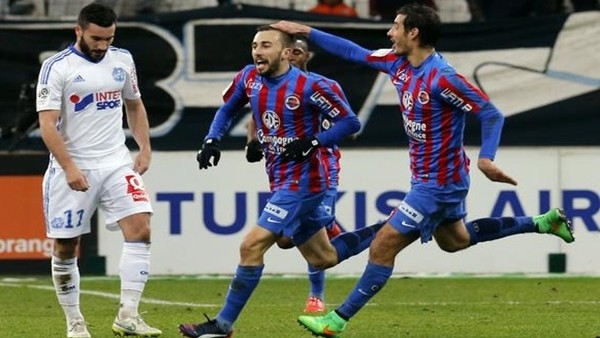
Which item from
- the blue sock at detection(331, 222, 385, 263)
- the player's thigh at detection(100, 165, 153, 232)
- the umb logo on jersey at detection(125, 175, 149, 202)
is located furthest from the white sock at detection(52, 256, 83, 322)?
the blue sock at detection(331, 222, 385, 263)

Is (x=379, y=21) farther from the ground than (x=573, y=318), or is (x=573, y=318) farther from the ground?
(x=379, y=21)

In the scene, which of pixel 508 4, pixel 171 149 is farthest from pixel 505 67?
pixel 171 149

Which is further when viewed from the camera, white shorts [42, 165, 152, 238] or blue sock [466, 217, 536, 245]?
blue sock [466, 217, 536, 245]

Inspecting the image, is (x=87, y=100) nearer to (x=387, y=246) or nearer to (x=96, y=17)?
(x=96, y=17)

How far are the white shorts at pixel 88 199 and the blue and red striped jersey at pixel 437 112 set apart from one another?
5.47ft

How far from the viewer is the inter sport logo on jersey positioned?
934 centimetres

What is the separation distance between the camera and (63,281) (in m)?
9.48

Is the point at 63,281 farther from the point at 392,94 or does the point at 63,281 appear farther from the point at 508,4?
the point at 508,4

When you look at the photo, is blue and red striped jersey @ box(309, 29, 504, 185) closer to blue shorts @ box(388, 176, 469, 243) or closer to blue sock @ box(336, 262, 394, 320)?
blue shorts @ box(388, 176, 469, 243)

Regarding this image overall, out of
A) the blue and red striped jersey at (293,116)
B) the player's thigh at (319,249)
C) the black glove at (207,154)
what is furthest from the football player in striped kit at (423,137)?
the black glove at (207,154)

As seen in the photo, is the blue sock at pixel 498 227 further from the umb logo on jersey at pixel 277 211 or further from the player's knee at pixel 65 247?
the player's knee at pixel 65 247

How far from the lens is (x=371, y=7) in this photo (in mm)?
15477

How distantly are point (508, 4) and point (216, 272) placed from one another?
3.86m

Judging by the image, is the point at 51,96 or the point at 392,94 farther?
the point at 392,94
